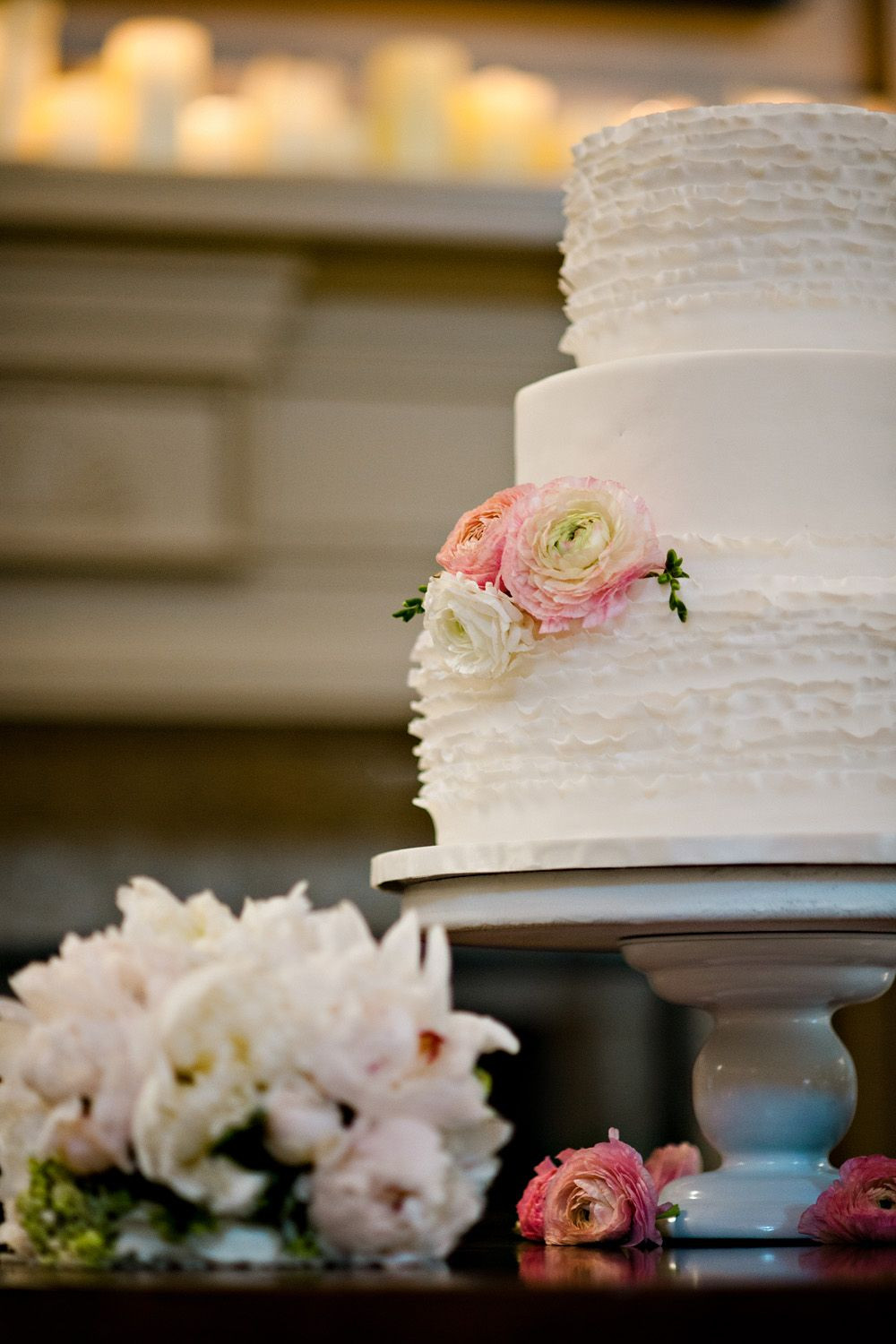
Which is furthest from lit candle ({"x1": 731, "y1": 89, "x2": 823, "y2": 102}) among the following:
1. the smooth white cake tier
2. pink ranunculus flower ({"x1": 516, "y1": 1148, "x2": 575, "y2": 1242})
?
pink ranunculus flower ({"x1": 516, "y1": 1148, "x2": 575, "y2": 1242})

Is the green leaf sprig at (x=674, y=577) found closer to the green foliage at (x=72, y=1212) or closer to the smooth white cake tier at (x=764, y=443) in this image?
the smooth white cake tier at (x=764, y=443)

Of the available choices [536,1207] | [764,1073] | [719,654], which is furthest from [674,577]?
[536,1207]

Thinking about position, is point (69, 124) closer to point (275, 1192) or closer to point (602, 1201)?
point (602, 1201)

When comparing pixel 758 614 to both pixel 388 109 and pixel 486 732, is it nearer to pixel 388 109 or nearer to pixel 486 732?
pixel 486 732

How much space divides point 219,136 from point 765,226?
2.80 meters

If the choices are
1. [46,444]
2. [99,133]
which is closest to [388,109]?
[99,133]

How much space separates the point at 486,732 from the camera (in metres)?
1.47

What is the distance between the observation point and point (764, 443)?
1.49 meters

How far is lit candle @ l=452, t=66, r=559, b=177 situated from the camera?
414cm

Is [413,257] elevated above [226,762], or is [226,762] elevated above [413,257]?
[413,257]

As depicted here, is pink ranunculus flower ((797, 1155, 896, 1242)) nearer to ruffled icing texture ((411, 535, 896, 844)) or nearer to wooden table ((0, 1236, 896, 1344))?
ruffled icing texture ((411, 535, 896, 844))

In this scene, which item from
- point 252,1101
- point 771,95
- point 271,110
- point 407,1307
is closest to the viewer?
point 407,1307

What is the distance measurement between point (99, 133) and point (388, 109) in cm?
60

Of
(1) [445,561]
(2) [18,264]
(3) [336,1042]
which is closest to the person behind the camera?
(3) [336,1042]
